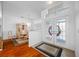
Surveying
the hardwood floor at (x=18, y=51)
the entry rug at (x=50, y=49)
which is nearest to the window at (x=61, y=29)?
the entry rug at (x=50, y=49)

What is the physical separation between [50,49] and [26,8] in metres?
1.09

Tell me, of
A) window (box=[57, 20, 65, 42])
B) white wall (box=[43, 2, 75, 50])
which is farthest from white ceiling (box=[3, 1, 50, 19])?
window (box=[57, 20, 65, 42])

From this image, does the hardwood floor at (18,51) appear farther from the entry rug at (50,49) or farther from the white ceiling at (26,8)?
the white ceiling at (26,8)

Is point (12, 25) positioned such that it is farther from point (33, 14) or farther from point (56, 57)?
point (56, 57)

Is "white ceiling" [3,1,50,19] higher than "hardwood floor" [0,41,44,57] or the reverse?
higher

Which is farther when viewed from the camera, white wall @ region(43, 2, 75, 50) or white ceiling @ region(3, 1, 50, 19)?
white ceiling @ region(3, 1, 50, 19)

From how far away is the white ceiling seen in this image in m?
2.26

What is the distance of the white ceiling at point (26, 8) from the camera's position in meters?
2.26

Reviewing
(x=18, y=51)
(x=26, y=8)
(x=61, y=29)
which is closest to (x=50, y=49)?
(x=61, y=29)

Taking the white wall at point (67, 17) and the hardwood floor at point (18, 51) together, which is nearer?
the white wall at point (67, 17)

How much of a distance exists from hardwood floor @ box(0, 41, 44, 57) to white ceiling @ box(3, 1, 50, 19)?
2.26 feet

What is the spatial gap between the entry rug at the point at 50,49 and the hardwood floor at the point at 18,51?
0.12 m

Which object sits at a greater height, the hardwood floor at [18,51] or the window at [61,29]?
the window at [61,29]

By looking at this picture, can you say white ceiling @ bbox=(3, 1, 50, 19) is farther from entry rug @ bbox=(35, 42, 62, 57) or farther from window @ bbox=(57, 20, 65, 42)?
entry rug @ bbox=(35, 42, 62, 57)
